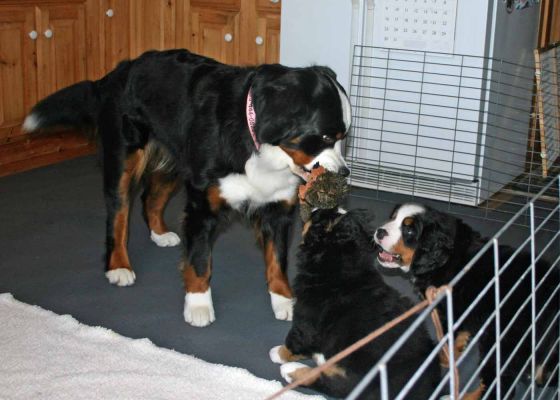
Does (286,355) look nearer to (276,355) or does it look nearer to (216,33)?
(276,355)

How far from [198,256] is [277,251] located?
291mm

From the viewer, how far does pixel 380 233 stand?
2322 mm

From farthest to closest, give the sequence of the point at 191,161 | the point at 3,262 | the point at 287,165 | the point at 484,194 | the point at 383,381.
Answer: the point at 484,194
the point at 3,262
the point at 191,161
the point at 287,165
the point at 383,381

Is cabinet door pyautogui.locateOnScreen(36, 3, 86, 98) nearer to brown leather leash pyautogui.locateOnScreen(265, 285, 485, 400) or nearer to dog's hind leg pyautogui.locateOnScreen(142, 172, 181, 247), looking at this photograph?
dog's hind leg pyautogui.locateOnScreen(142, 172, 181, 247)

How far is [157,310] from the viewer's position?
2695 mm

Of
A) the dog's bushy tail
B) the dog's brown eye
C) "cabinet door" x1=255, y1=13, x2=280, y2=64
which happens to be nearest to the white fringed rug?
the dog's brown eye

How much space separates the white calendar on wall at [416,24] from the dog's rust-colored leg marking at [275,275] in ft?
5.19


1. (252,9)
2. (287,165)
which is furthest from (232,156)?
(252,9)

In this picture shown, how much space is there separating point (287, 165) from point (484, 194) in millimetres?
1766

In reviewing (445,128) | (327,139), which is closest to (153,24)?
(445,128)

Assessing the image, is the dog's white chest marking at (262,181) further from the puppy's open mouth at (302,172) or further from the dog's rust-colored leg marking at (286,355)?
the dog's rust-colored leg marking at (286,355)

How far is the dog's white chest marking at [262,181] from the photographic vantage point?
2.40 metres

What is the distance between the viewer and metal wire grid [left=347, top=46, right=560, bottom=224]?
3.71 m

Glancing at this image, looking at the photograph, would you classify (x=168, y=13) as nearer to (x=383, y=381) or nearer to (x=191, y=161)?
(x=191, y=161)
